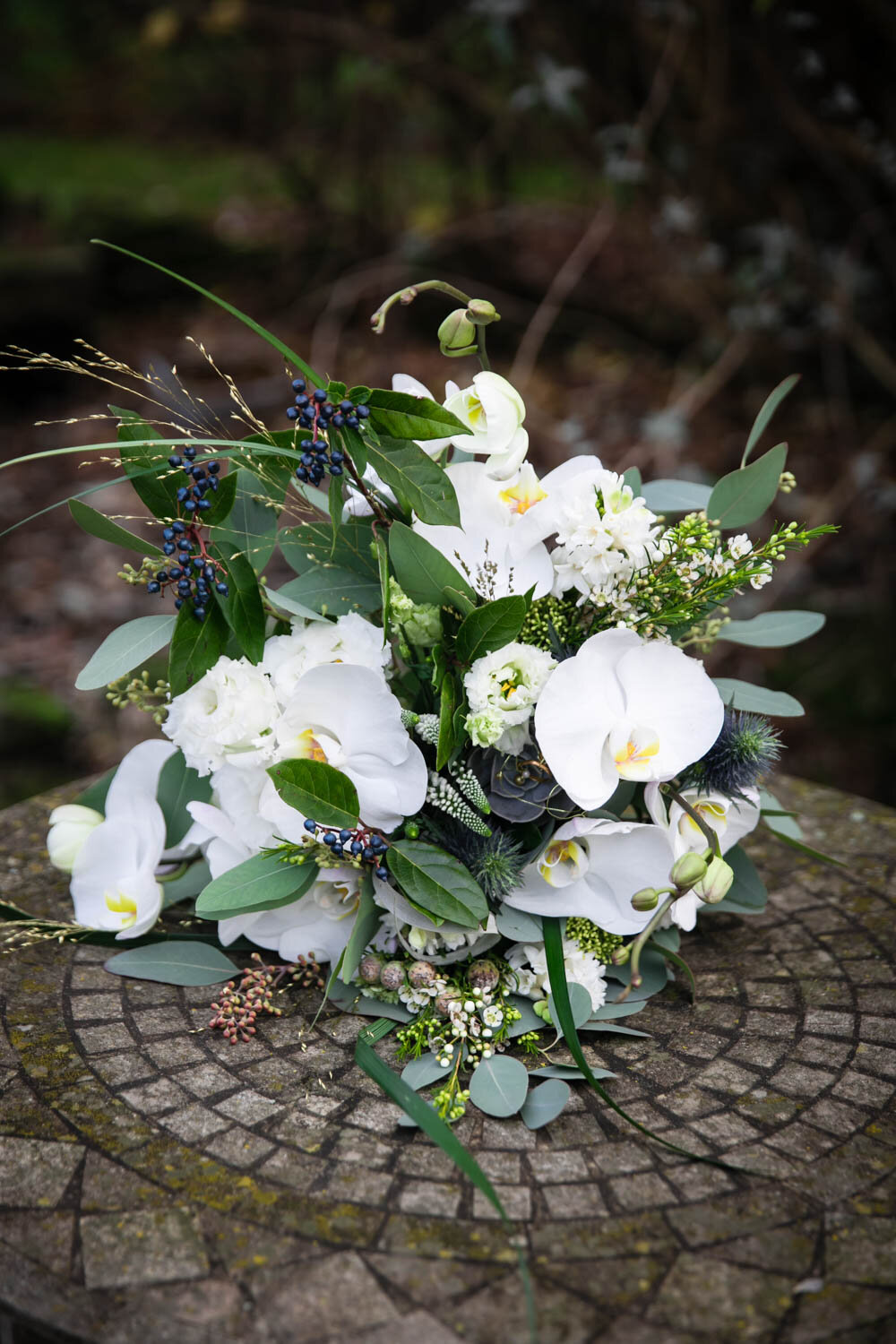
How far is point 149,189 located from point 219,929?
6.68 metres

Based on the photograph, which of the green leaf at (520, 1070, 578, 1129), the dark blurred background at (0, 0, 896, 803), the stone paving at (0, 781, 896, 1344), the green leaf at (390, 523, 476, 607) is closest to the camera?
the stone paving at (0, 781, 896, 1344)

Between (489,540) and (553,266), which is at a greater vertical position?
(489,540)

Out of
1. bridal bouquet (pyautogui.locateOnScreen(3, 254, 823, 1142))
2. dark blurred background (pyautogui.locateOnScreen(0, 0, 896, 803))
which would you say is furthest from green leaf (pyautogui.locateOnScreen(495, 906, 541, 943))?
dark blurred background (pyautogui.locateOnScreen(0, 0, 896, 803))

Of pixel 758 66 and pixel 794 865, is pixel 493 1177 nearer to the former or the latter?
pixel 794 865

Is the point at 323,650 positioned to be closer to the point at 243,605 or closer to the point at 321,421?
the point at 243,605

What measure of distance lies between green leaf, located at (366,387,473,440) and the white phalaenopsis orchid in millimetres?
528

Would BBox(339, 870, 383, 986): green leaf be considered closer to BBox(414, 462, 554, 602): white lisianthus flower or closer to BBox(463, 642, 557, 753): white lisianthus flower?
BBox(463, 642, 557, 753): white lisianthus flower

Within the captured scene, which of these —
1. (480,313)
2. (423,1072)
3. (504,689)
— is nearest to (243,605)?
(504,689)

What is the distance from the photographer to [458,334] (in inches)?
48.6

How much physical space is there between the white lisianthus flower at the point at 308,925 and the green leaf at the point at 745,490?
625 millimetres

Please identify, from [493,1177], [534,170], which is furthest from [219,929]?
[534,170]

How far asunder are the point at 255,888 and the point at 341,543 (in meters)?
0.41

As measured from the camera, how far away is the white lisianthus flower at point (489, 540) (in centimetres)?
123

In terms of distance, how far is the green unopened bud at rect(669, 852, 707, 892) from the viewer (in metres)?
1.08
